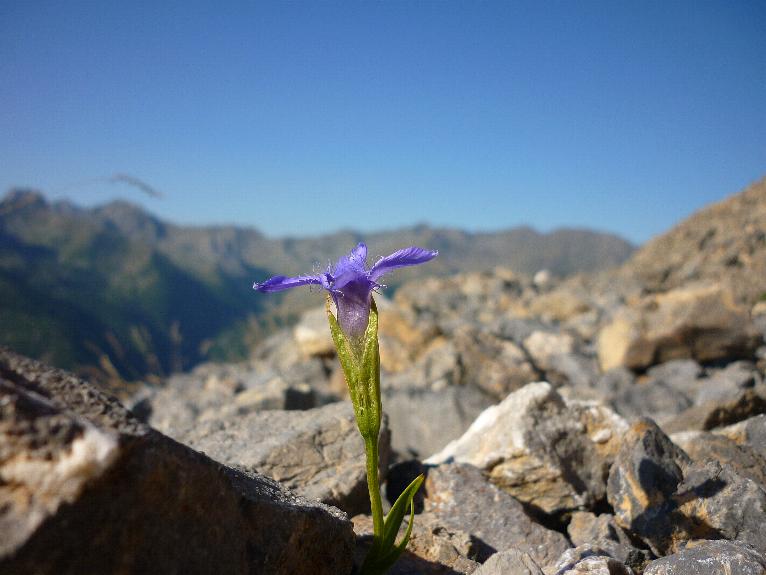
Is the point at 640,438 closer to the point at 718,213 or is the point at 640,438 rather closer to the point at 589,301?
the point at 589,301

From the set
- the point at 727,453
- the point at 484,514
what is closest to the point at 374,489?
the point at 484,514

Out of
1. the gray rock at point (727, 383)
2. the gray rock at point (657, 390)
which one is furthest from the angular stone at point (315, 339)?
the gray rock at point (727, 383)

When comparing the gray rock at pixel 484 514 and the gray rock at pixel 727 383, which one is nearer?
the gray rock at pixel 484 514

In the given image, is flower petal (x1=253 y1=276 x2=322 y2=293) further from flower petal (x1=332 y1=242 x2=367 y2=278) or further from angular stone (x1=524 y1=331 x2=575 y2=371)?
angular stone (x1=524 y1=331 x2=575 y2=371)

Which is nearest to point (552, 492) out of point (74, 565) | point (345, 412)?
point (345, 412)

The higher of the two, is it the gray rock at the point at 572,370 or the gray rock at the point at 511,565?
the gray rock at the point at 572,370

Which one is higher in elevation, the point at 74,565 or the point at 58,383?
the point at 58,383

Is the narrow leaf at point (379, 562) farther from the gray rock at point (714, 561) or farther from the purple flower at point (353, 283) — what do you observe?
the gray rock at point (714, 561)
